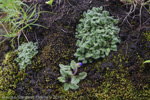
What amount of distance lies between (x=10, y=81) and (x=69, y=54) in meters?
1.02

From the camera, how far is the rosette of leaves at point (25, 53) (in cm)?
198

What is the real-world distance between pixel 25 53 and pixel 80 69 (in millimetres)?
946

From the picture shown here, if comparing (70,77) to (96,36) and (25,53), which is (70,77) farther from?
(25,53)

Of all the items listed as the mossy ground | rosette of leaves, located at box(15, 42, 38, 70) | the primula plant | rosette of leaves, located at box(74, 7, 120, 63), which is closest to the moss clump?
the mossy ground

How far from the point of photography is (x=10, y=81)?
1.94 meters

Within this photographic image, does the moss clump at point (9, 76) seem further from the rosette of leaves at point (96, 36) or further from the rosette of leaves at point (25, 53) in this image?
the rosette of leaves at point (96, 36)

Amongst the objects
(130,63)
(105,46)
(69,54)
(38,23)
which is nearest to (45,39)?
(38,23)

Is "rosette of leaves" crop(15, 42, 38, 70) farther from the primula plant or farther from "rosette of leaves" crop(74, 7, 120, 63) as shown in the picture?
"rosette of leaves" crop(74, 7, 120, 63)

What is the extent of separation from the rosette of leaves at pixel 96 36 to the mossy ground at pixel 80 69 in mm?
108

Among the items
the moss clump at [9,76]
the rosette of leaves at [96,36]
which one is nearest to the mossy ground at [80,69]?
the moss clump at [9,76]

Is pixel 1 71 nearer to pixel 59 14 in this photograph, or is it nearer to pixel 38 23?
pixel 38 23

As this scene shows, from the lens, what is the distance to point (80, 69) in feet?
6.08

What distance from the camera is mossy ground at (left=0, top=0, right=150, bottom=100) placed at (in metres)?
1.60

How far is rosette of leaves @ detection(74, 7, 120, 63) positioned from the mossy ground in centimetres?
11
